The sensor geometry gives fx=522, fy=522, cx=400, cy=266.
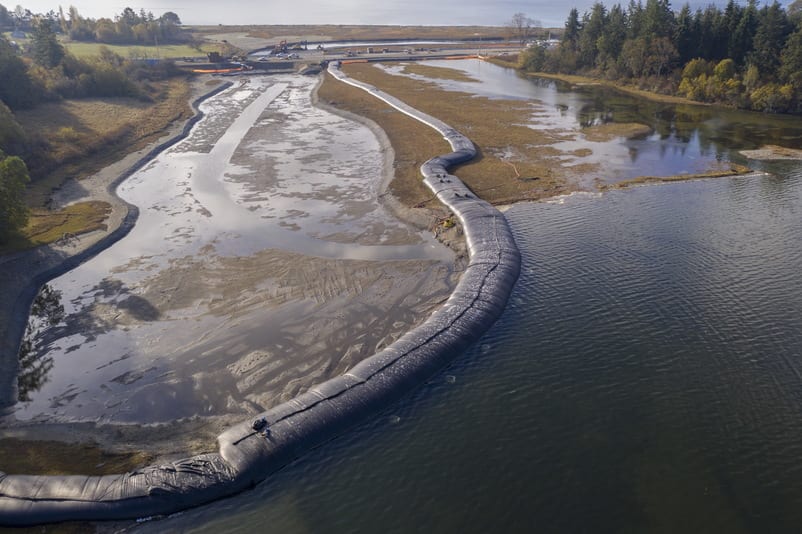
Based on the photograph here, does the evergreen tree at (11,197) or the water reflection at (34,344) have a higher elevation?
the evergreen tree at (11,197)

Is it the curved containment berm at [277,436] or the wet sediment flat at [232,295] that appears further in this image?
the wet sediment flat at [232,295]

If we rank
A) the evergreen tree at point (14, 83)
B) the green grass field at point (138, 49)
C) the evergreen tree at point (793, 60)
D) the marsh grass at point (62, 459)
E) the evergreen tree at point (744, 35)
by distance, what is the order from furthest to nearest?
the green grass field at point (138, 49)
the evergreen tree at point (744, 35)
the evergreen tree at point (793, 60)
the evergreen tree at point (14, 83)
the marsh grass at point (62, 459)

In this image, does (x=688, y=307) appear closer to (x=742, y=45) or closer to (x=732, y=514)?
(x=732, y=514)

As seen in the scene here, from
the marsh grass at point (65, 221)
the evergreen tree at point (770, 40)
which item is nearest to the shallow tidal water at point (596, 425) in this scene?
the marsh grass at point (65, 221)

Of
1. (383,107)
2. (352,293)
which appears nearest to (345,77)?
(383,107)

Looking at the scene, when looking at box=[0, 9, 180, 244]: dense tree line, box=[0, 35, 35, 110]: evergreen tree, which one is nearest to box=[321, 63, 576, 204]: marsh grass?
box=[0, 9, 180, 244]: dense tree line

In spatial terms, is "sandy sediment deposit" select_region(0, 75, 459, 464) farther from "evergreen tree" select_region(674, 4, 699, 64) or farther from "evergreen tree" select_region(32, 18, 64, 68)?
"evergreen tree" select_region(674, 4, 699, 64)

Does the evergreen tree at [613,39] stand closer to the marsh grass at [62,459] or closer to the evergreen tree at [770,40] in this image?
the evergreen tree at [770,40]
